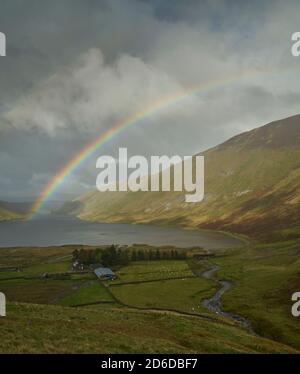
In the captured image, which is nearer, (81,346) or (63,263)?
(81,346)

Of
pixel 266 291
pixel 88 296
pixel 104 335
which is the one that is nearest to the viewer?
pixel 104 335

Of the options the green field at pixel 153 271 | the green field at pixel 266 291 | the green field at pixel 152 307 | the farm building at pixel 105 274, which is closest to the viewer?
the green field at pixel 152 307

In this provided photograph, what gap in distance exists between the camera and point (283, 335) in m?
72.6

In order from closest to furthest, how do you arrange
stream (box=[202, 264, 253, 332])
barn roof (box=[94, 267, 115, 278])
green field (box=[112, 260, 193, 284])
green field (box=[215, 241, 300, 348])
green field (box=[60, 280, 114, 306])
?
green field (box=[215, 241, 300, 348]) < stream (box=[202, 264, 253, 332]) < green field (box=[60, 280, 114, 306]) < green field (box=[112, 260, 193, 284]) < barn roof (box=[94, 267, 115, 278])

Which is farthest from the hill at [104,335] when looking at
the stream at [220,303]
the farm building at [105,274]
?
the farm building at [105,274]

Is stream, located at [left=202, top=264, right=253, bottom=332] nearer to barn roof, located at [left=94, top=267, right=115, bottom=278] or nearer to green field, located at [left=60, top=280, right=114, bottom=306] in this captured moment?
green field, located at [left=60, top=280, right=114, bottom=306]

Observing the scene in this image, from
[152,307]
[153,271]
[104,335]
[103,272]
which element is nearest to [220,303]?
[152,307]

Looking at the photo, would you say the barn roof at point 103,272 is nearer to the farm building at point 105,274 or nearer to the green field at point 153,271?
the farm building at point 105,274

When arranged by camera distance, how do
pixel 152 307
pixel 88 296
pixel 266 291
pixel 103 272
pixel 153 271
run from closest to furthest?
pixel 152 307
pixel 266 291
pixel 88 296
pixel 103 272
pixel 153 271

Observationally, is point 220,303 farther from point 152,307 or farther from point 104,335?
point 104,335

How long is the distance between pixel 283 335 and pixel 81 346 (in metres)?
53.9

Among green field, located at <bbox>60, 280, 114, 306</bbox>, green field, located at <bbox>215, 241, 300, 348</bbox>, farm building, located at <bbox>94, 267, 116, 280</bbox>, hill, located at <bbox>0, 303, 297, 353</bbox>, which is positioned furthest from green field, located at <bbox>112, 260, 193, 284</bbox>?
hill, located at <bbox>0, 303, 297, 353</bbox>
